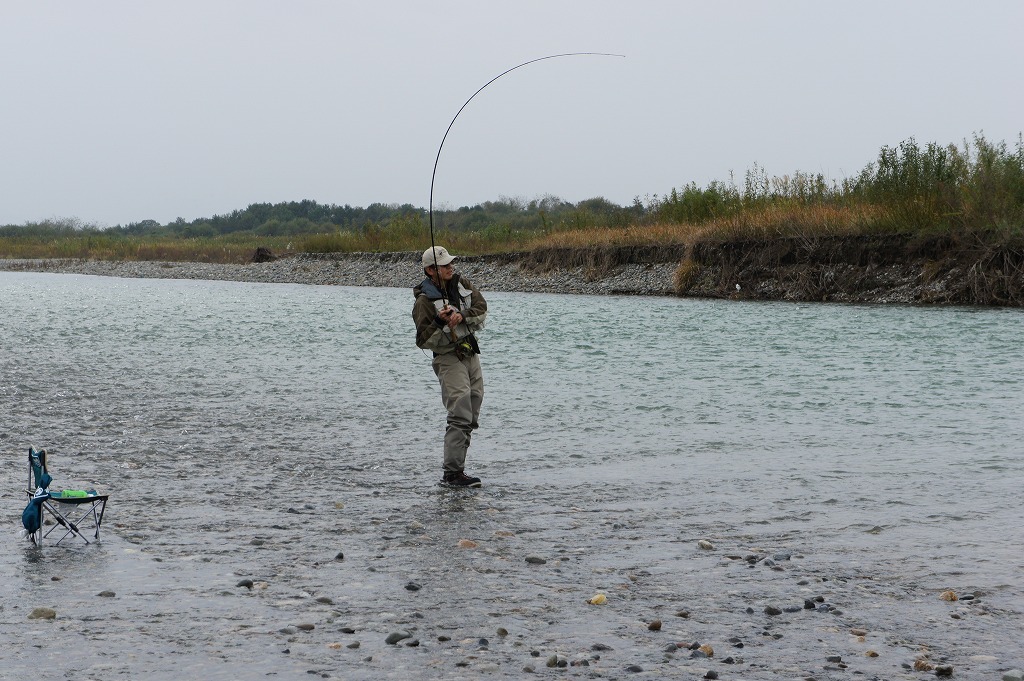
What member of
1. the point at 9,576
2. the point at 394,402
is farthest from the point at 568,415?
the point at 9,576

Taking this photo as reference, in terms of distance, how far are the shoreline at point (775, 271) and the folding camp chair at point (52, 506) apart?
2707cm

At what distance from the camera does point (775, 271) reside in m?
36.3

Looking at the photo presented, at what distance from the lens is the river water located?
484 cm

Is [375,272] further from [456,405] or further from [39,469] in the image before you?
[39,469]

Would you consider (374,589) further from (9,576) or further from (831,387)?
(831,387)

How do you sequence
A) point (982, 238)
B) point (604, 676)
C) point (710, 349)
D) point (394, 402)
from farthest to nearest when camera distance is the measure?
point (982, 238), point (710, 349), point (394, 402), point (604, 676)

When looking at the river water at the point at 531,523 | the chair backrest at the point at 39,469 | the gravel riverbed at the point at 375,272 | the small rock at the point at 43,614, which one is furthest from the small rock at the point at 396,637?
the gravel riverbed at the point at 375,272

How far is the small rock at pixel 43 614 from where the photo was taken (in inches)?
202

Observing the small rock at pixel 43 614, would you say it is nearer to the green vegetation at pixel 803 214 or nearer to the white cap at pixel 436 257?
the white cap at pixel 436 257

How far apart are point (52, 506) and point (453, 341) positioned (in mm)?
2855

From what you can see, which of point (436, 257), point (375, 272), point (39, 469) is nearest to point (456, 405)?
point (436, 257)

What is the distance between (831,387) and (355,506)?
8505 mm

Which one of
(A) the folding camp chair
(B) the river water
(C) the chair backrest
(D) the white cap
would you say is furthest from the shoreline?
(C) the chair backrest

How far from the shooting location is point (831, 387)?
48.2ft
